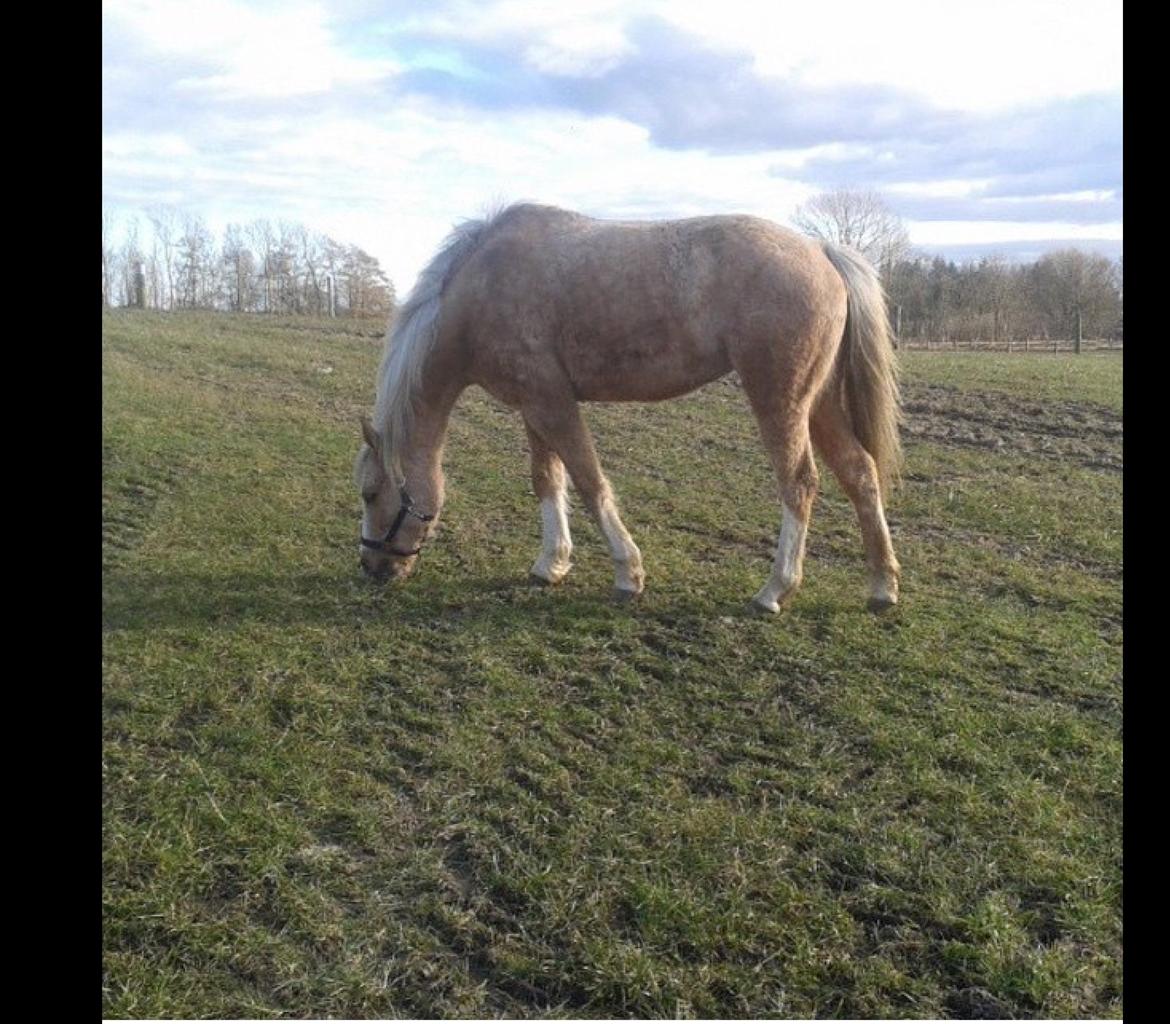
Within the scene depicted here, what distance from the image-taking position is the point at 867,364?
206 inches

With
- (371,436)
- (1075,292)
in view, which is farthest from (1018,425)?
(1075,292)

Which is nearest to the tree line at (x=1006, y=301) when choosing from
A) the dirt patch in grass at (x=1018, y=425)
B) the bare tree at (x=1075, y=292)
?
the bare tree at (x=1075, y=292)

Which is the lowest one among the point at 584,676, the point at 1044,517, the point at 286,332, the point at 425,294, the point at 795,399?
the point at 584,676

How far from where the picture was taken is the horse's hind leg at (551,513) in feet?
19.1

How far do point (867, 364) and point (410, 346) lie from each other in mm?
2794

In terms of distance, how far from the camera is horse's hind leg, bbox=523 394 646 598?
539 cm

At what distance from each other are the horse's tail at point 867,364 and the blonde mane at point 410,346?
7.51ft

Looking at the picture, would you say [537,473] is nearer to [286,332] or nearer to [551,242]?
[551,242]

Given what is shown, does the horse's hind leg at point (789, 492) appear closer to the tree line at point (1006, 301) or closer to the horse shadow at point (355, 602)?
the horse shadow at point (355, 602)

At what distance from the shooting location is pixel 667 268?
16.5 feet

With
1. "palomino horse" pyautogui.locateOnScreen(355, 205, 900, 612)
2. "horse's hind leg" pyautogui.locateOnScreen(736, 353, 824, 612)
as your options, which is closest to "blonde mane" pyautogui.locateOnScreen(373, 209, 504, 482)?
"palomino horse" pyautogui.locateOnScreen(355, 205, 900, 612)

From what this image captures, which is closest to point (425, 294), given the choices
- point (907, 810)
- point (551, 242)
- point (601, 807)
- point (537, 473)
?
point (551, 242)

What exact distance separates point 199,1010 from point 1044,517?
24.0ft

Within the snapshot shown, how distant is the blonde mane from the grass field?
0.99m
